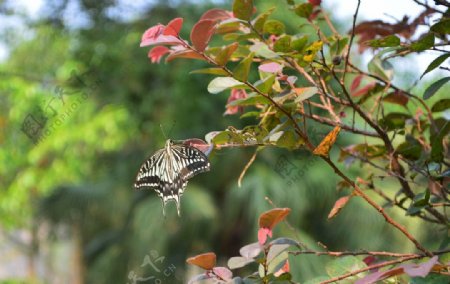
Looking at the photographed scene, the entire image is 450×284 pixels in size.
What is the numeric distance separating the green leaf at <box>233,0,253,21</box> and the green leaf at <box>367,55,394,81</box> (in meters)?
0.22

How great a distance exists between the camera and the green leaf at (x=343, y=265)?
0.71 m

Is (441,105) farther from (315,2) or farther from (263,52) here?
(263,52)

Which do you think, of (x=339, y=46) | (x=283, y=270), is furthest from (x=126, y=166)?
(x=283, y=270)

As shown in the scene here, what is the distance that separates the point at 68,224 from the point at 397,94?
386cm

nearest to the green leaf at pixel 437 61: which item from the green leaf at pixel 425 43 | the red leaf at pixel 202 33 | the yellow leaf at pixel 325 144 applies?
the green leaf at pixel 425 43

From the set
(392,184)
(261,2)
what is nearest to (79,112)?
(261,2)

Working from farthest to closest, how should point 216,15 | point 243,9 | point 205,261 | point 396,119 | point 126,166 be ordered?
1. point 126,166
2. point 396,119
3. point 216,15
4. point 243,9
5. point 205,261

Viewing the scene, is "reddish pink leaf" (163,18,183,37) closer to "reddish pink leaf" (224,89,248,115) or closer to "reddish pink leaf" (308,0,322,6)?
"reddish pink leaf" (224,89,248,115)

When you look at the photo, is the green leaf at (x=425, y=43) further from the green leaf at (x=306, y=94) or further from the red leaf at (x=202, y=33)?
the red leaf at (x=202, y=33)

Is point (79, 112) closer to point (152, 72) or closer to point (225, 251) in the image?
point (152, 72)

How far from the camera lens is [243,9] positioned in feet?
2.57

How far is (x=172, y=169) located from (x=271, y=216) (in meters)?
0.22

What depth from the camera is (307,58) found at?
76 cm

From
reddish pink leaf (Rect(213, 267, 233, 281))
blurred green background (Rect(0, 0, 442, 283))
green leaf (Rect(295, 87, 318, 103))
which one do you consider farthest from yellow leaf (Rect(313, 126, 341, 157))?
blurred green background (Rect(0, 0, 442, 283))
